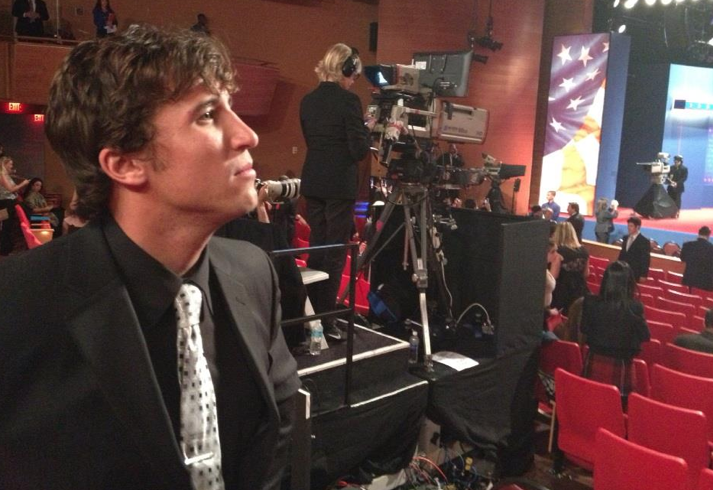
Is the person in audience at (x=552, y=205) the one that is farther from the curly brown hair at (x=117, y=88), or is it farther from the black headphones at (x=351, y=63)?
the curly brown hair at (x=117, y=88)

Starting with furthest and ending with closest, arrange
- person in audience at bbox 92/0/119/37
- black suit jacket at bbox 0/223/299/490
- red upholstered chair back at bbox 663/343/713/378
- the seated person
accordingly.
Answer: person in audience at bbox 92/0/119/37 < red upholstered chair back at bbox 663/343/713/378 < the seated person < black suit jacket at bbox 0/223/299/490

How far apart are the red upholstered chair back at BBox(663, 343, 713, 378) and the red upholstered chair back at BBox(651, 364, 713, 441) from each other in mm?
460

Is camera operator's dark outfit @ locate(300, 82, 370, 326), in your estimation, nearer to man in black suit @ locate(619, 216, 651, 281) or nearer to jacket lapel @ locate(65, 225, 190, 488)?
jacket lapel @ locate(65, 225, 190, 488)

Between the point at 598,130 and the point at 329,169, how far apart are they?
9646 millimetres

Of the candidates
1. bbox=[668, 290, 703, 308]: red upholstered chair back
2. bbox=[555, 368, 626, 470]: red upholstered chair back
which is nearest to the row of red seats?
bbox=[555, 368, 626, 470]: red upholstered chair back

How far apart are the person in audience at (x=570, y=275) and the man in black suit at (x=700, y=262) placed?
7.44ft

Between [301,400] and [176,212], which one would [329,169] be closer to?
[301,400]

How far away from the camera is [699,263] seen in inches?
273

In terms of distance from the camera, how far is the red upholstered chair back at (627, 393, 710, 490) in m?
3.04

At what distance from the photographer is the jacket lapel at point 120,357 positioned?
2.64 feet

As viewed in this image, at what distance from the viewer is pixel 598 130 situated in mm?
11547

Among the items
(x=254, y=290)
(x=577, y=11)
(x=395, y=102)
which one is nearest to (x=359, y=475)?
(x=395, y=102)

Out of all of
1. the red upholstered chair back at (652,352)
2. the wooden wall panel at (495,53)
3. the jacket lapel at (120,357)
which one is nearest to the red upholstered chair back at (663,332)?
the red upholstered chair back at (652,352)

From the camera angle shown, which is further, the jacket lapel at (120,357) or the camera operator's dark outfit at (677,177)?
the camera operator's dark outfit at (677,177)
